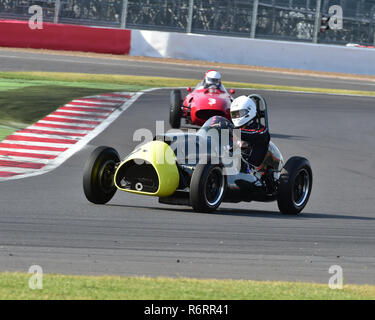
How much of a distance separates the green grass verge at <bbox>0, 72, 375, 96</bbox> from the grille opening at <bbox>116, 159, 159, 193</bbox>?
15804 mm

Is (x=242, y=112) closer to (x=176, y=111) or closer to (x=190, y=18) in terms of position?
(x=176, y=111)

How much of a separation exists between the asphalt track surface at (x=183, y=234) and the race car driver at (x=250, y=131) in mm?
709

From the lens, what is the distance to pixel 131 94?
22859 millimetres

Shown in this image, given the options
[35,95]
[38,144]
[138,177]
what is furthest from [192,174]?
[35,95]

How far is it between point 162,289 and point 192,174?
11.5 feet

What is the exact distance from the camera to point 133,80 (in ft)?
88.4

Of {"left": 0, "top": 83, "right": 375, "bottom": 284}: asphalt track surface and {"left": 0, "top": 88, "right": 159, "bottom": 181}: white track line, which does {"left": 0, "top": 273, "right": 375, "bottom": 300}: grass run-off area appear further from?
{"left": 0, "top": 88, "right": 159, "bottom": 181}: white track line

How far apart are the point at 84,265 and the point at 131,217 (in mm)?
2347

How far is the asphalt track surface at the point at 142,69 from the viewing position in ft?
93.2

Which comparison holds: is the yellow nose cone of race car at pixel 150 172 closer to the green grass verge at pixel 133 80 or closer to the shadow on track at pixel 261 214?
the shadow on track at pixel 261 214

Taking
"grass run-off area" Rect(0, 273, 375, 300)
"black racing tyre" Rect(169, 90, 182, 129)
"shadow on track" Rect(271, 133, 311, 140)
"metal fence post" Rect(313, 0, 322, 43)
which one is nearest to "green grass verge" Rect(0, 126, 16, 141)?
"black racing tyre" Rect(169, 90, 182, 129)

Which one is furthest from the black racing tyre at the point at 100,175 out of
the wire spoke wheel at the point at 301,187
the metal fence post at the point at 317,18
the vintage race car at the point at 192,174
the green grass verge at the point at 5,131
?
the metal fence post at the point at 317,18
